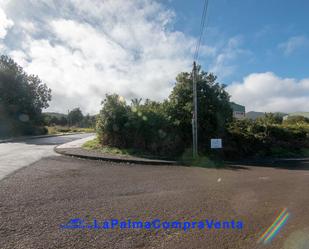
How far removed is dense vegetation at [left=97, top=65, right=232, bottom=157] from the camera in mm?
13461

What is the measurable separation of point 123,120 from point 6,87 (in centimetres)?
2860

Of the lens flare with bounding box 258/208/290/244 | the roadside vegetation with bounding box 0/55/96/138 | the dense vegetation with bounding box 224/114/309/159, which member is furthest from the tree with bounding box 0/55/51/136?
the lens flare with bounding box 258/208/290/244

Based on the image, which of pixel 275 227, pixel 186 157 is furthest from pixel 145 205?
pixel 186 157

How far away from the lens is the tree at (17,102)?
32.8 m

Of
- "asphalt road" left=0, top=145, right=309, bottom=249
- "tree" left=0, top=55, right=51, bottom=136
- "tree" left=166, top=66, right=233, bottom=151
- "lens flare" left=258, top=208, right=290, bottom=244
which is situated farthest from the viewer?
"tree" left=0, top=55, right=51, bottom=136

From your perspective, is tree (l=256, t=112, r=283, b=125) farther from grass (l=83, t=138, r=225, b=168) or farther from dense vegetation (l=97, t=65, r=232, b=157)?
grass (l=83, t=138, r=225, b=168)

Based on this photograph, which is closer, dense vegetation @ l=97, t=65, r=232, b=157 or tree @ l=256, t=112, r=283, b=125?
dense vegetation @ l=97, t=65, r=232, b=157

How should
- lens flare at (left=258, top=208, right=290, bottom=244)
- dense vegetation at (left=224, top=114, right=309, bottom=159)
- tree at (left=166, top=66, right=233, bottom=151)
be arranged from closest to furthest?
lens flare at (left=258, top=208, right=290, bottom=244) → tree at (left=166, top=66, right=233, bottom=151) → dense vegetation at (left=224, top=114, right=309, bottom=159)

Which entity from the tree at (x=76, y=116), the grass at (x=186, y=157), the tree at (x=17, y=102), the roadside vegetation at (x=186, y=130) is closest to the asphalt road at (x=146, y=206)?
the grass at (x=186, y=157)

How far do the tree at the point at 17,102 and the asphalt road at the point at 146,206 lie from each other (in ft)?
100

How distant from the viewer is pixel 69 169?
8.55 meters

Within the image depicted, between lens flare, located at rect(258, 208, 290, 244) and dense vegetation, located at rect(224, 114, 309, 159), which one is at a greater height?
dense vegetation, located at rect(224, 114, 309, 159)

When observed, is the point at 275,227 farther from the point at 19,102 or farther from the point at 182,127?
the point at 19,102

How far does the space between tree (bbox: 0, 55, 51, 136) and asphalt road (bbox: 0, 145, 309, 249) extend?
30526mm
